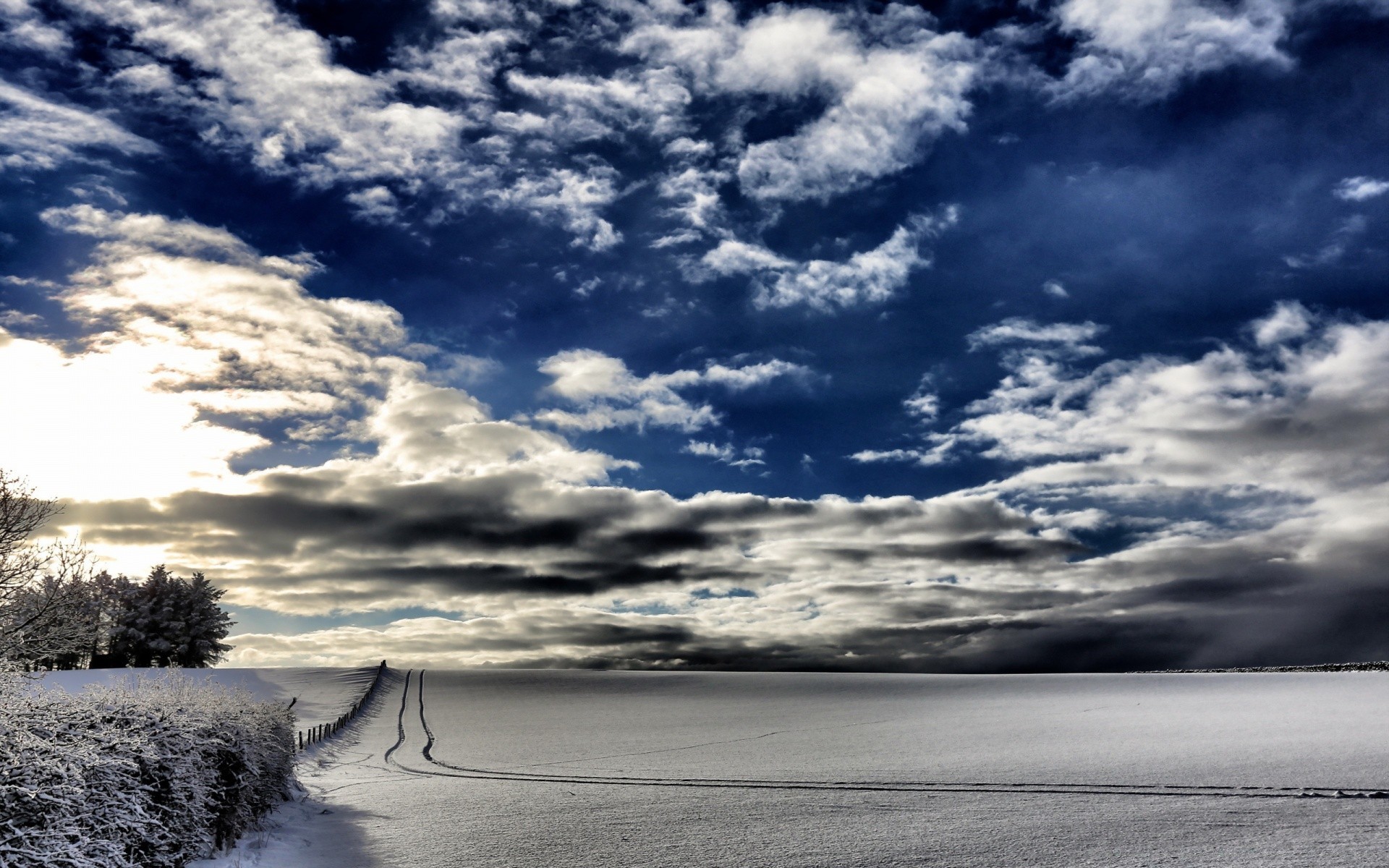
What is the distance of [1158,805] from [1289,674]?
4904 centimetres

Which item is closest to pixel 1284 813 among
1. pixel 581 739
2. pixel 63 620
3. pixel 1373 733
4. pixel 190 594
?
pixel 1373 733

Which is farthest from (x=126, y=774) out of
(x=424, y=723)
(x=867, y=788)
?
(x=424, y=723)

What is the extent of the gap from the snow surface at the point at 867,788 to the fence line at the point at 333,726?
71cm

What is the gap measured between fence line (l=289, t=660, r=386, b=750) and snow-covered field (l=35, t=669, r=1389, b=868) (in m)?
0.89

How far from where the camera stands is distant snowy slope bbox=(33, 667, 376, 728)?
48.4 meters

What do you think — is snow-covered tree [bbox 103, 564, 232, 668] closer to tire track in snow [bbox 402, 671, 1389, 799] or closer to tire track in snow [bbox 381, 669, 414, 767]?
tire track in snow [bbox 381, 669, 414, 767]

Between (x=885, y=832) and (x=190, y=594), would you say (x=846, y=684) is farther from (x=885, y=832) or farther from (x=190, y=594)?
(x=190, y=594)

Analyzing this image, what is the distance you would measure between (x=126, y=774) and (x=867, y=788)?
44.9ft

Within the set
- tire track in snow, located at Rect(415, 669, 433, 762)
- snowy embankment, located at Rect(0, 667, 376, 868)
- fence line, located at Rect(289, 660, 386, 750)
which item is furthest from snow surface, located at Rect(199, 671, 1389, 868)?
snowy embankment, located at Rect(0, 667, 376, 868)

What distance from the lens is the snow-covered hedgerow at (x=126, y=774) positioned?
23.6ft

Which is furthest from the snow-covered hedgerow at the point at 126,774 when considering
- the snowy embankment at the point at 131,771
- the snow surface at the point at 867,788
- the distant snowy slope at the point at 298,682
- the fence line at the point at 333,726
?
the distant snowy slope at the point at 298,682

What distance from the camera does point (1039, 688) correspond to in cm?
5262

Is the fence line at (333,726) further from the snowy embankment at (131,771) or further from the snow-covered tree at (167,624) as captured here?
the snow-covered tree at (167,624)

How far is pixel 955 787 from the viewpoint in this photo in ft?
58.4
